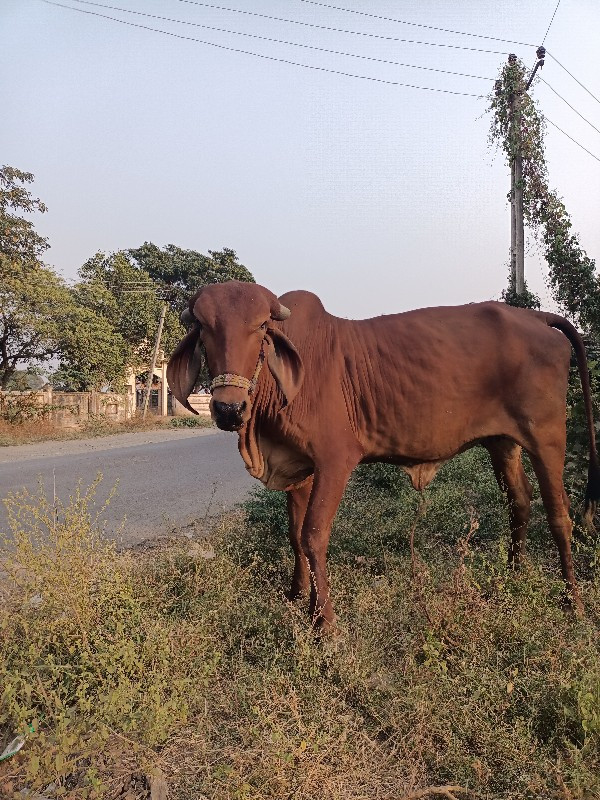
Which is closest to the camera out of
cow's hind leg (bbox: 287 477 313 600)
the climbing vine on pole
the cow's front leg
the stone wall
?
the cow's front leg

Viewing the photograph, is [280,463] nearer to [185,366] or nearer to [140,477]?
[185,366]

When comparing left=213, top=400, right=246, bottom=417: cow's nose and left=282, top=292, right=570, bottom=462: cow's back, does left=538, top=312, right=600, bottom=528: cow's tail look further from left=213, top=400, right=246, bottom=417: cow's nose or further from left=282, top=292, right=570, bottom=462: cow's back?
left=213, top=400, right=246, bottom=417: cow's nose

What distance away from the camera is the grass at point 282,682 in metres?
2.23

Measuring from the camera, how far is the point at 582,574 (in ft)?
13.9

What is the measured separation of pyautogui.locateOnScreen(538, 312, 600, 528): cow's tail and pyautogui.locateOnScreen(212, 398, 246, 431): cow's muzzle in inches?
92.6

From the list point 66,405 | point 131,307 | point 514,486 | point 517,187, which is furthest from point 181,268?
point 514,486

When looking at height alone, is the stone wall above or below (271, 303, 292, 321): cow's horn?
below

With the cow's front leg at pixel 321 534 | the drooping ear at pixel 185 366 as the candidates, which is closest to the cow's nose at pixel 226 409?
the drooping ear at pixel 185 366

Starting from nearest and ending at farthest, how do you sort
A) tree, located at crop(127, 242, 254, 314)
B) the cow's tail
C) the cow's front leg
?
the cow's front leg
the cow's tail
tree, located at crop(127, 242, 254, 314)

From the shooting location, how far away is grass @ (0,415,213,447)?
16.8 meters

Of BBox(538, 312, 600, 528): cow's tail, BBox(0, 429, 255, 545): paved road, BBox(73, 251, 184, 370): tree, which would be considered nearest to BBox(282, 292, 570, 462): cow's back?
BBox(538, 312, 600, 528): cow's tail

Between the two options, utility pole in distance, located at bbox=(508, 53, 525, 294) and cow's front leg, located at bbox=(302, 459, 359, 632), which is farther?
utility pole in distance, located at bbox=(508, 53, 525, 294)

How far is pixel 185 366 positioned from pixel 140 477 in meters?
6.80

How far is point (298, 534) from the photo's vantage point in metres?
3.89
